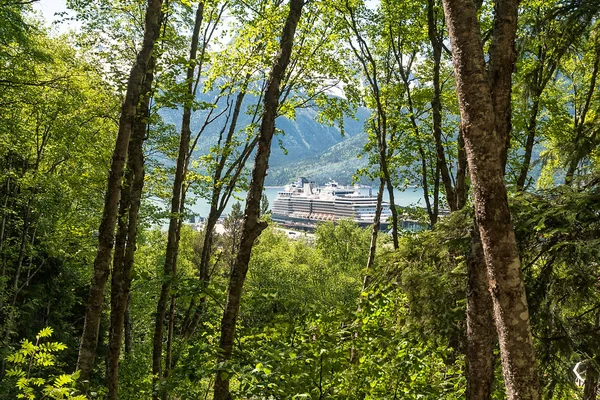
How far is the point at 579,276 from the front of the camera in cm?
307

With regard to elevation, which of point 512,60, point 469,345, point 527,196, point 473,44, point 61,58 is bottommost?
point 469,345

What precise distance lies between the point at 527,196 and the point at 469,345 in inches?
53.3

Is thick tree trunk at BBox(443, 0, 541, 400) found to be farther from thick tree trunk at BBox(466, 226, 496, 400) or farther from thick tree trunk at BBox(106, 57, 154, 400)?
thick tree trunk at BBox(106, 57, 154, 400)

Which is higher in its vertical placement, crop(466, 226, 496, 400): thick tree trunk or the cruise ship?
the cruise ship

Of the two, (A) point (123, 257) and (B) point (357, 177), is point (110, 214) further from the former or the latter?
(B) point (357, 177)

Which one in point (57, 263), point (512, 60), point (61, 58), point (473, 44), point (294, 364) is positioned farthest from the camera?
point (57, 263)

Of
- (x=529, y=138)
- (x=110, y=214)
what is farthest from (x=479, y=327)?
(x=529, y=138)

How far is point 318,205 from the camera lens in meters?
120

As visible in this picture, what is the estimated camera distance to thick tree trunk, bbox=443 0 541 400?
7.20 feet

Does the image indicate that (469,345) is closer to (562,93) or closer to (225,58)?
(225,58)

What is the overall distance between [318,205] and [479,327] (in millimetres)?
116738

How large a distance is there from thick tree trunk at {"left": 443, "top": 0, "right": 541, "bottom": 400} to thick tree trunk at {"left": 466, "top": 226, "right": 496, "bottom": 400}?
3.29ft

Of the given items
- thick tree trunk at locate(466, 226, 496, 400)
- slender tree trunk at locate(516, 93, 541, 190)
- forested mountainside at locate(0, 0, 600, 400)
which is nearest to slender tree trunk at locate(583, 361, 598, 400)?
forested mountainside at locate(0, 0, 600, 400)

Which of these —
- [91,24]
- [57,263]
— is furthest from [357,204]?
[91,24]
